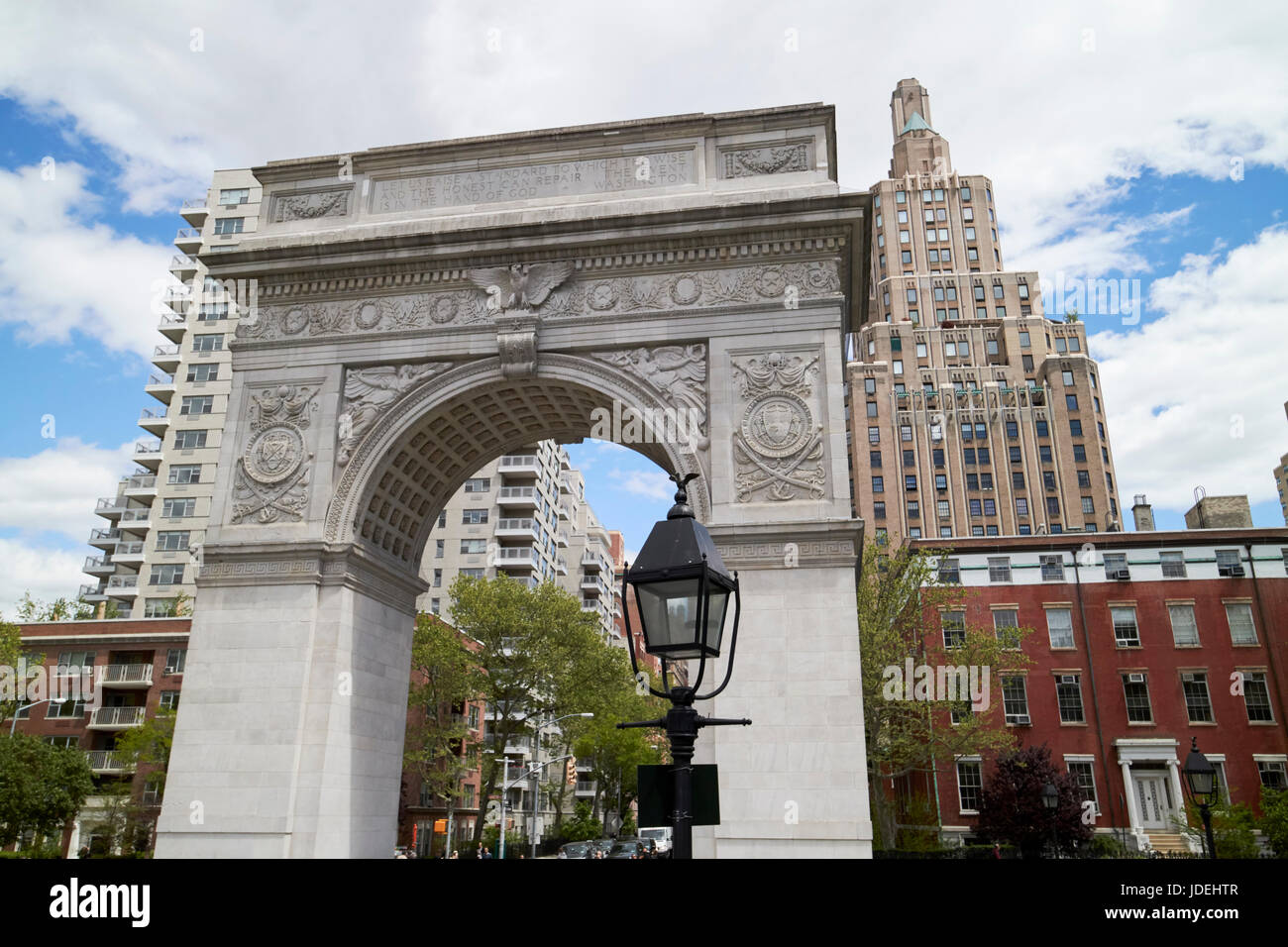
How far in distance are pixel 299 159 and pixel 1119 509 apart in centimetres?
8692

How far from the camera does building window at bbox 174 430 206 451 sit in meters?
65.0

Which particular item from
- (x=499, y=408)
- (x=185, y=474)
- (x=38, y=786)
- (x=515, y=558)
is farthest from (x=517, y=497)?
(x=499, y=408)

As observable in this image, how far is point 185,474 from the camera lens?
212 ft

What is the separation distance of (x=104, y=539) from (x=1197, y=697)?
7168cm

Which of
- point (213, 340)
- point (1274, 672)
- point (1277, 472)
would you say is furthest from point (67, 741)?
point (1277, 472)

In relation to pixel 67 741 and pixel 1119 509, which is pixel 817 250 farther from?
pixel 1119 509

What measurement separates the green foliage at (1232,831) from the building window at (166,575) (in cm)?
5867

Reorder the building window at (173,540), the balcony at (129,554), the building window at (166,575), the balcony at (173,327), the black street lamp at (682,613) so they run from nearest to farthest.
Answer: the black street lamp at (682,613) → the building window at (166,575) → the building window at (173,540) → the balcony at (129,554) → the balcony at (173,327)

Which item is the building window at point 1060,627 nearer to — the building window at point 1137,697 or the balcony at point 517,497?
the building window at point 1137,697

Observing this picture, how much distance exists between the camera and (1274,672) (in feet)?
145

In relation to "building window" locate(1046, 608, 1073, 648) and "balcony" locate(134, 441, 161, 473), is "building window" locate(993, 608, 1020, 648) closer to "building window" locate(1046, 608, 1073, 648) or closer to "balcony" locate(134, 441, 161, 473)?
"building window" locate(1046, 608, 1073, 648)

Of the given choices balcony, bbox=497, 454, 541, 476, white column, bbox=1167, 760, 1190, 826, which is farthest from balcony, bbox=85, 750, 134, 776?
white column, bbox=1167, 760, 1190, 826

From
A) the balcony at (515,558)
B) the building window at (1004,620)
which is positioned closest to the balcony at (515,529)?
the balcony at (515,558)

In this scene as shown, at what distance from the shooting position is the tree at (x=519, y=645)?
157ft
